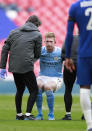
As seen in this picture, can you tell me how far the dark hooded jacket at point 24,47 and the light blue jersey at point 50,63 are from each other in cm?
55

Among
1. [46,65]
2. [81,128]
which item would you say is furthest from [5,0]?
[81,128]

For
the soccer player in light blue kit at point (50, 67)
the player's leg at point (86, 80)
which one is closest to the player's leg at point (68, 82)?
the soccer player in light blue kit at point (50, 67)

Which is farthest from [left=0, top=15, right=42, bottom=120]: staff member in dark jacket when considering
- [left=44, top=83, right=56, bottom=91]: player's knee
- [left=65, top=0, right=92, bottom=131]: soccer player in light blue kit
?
[left=65, top=0, right=92, bottom=131]: soccer player in light blue kit

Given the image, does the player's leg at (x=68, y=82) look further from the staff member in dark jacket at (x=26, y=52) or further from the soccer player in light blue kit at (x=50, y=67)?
the staff member in dark jacket at (x=26, y=52)

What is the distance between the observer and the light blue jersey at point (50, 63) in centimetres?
821

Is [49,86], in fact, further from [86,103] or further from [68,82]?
[86,103]

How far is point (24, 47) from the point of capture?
24.8 feet

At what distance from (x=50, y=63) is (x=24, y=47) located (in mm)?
770

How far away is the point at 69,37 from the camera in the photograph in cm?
543

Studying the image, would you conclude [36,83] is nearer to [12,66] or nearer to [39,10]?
[12,66]

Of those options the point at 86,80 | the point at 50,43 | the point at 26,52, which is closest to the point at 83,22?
the point at 86,80

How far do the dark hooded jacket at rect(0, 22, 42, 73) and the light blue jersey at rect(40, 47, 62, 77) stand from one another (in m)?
0.55

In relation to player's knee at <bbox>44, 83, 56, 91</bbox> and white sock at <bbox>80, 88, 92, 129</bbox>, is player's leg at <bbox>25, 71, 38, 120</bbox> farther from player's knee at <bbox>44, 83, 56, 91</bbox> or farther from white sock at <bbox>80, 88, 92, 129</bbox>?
white sock at <bbox>80, 88, 92, 129</bbox>

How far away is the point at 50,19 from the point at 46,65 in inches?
381
